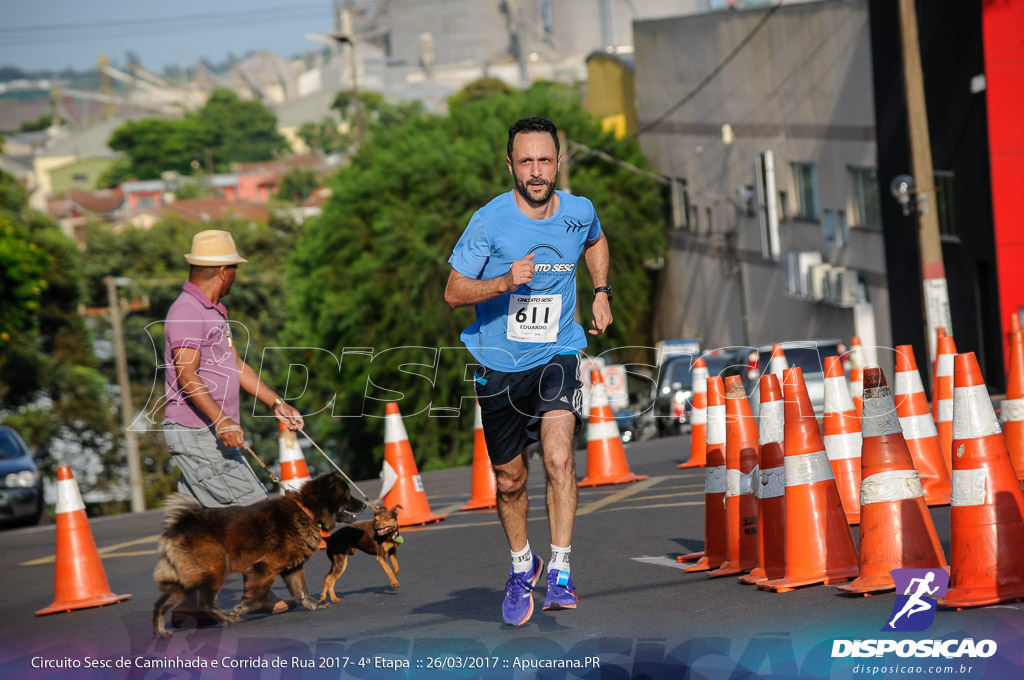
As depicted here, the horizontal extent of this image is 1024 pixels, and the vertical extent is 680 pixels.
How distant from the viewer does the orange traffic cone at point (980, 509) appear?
6.05 m

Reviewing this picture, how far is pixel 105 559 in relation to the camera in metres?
12.8

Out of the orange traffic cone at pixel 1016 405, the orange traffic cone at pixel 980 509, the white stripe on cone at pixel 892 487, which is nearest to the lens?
the orange traffic cone at pixel 980 509

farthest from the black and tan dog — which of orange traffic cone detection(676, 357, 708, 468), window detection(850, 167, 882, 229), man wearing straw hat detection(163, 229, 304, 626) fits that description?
window detection(850, 167, 882, 229)

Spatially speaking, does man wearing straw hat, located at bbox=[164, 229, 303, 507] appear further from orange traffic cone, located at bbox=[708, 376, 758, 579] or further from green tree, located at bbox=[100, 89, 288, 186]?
green tree, located at bbox=[100, 89, 288, 186]

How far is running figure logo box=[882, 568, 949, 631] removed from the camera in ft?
19.1

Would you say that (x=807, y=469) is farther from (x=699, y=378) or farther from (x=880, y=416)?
(x=699, y=378)

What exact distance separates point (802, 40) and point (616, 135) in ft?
70.2

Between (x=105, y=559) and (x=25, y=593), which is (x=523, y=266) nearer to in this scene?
(x=25, y=593)

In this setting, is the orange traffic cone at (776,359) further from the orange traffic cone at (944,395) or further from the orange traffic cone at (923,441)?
the orange traffic cone at (944,395)

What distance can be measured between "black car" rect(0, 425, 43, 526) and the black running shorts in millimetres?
15311

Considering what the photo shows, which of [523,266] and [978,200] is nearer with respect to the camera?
[523,266]

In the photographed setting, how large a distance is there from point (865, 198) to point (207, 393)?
26267 mm

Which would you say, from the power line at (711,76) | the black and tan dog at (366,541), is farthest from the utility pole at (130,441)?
the black and tan dog at (366,541)

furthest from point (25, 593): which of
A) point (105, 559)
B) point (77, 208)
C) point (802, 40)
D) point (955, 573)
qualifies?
point (77, 208)
